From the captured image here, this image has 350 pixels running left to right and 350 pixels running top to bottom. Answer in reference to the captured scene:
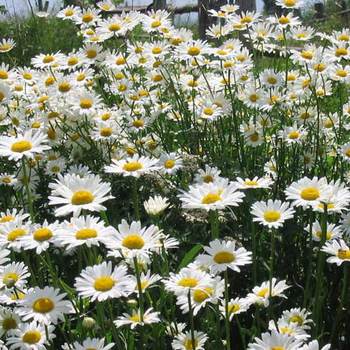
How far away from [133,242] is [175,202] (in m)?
0.99

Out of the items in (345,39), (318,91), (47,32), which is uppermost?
(345,39)

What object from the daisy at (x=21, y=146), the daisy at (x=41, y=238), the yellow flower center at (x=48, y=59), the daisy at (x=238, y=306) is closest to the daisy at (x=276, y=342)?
the daisy at (x=238, y=306)

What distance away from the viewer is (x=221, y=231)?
2895mm

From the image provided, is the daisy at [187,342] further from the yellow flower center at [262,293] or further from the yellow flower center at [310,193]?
the yellow flower center at [310,193]

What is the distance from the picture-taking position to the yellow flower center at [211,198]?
2.13 metres

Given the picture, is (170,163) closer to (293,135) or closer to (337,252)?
(293,135)

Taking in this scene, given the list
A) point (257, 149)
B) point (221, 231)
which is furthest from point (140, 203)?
point (257, 149)

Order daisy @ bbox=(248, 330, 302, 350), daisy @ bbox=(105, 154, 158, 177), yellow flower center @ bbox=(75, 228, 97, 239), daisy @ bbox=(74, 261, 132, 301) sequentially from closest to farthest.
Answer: daisy @ bbox=(248, 330, 302, 350)
daisy @ bbox=(74, 261, 132, 301)
yellow flower center @ bbox=(75, 228, 97, 239)
daisy @ bbox=(105, 154, 158, 177)

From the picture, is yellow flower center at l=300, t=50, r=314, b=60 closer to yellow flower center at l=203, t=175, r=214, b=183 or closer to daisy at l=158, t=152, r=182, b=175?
daisy at l=158, t=152, r=182, b=175

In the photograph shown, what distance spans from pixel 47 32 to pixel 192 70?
5378 mm

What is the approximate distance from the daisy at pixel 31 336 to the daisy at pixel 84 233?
254 mm

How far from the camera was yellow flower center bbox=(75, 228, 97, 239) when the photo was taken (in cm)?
204

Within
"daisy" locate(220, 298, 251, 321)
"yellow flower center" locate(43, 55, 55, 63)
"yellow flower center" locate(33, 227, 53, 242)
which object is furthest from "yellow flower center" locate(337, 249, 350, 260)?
"yellow flower center" locate(43, 55, 55, 63)

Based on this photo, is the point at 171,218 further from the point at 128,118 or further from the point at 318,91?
the point at 318,91
